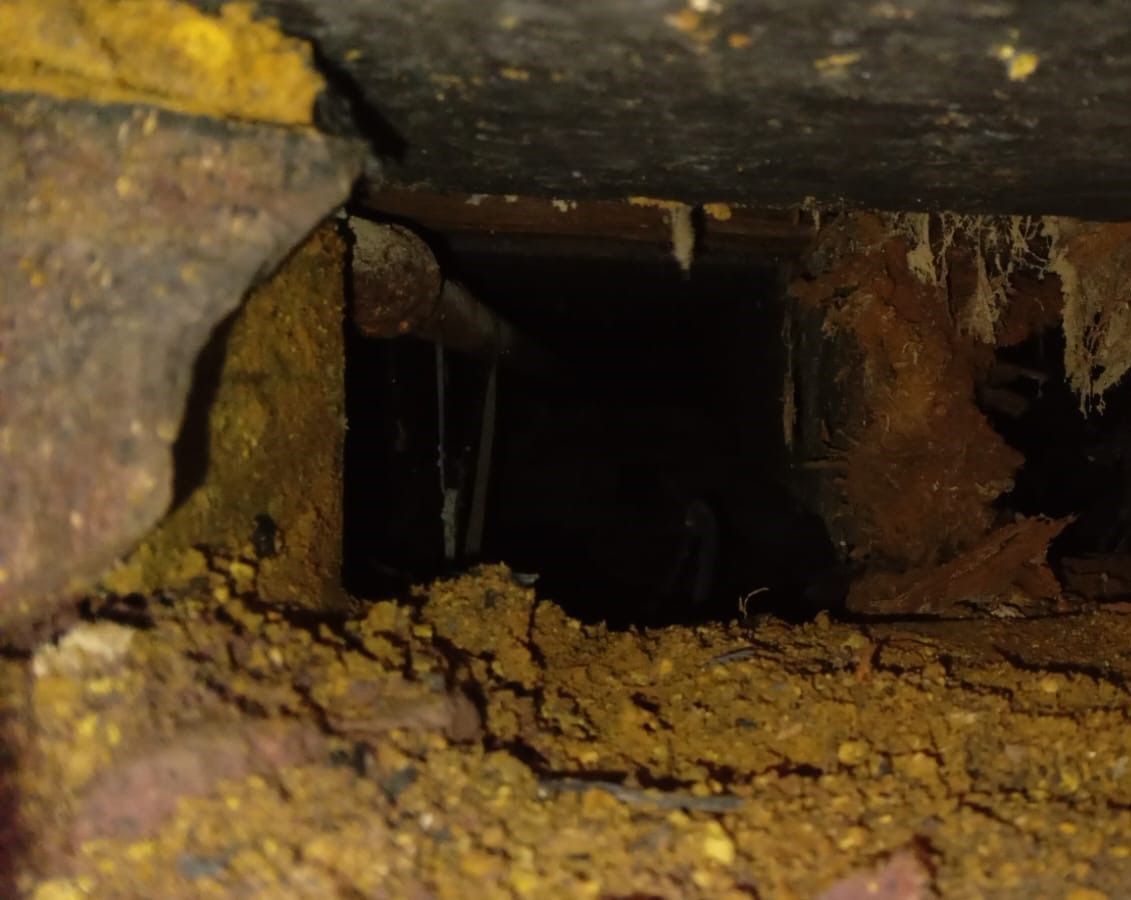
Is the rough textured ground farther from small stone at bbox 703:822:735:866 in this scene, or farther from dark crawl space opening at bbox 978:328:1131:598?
dark crawl space opening at bbox 978:328:1131:598

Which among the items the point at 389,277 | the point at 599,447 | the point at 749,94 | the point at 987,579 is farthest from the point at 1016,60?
the point at 599,447

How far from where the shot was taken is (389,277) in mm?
1498

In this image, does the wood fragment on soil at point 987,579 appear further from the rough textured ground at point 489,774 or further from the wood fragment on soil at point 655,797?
the wood fragment on soil at point 655,797

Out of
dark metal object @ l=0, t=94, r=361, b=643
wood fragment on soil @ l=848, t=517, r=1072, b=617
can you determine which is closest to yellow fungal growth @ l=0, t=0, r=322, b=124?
dark metal object @ l=0, t=94, r=361, b=643

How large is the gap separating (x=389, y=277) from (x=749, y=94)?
79 cm

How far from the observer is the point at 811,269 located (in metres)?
2.32

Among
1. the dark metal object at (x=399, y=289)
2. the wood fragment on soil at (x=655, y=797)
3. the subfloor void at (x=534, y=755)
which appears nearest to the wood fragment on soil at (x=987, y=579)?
the subfloor void at (x=534, y=755)

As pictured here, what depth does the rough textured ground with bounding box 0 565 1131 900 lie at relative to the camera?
75 cm

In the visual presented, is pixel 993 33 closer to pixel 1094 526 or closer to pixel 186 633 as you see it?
pixel 186 633

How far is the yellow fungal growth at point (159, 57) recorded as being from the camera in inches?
28.6

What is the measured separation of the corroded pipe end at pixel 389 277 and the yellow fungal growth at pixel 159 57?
656 millimetres

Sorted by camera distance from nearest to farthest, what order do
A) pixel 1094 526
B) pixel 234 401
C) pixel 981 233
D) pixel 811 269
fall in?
pixel 234 401 < pixel 981 233 < pixel 811 269 < pixel 1094 526

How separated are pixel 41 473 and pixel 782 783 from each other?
78 cm

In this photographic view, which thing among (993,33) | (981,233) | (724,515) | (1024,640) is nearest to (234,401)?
(993,33)
